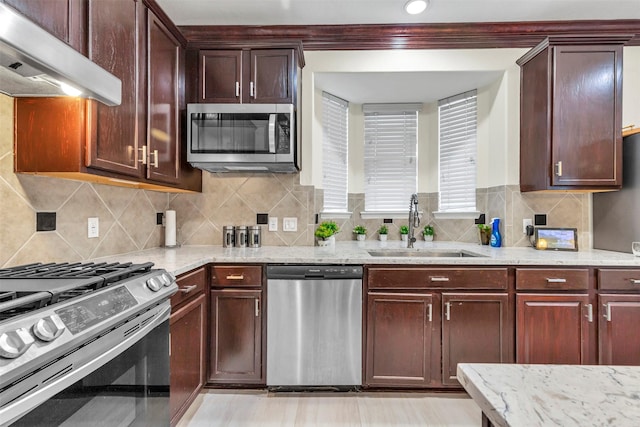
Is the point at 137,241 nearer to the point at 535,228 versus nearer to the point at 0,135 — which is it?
the point at 0,135

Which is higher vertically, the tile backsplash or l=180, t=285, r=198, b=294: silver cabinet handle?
the tile backsplash

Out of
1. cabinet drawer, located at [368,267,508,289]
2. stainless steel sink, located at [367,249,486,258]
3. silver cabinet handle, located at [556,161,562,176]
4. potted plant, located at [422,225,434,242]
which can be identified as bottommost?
cabinet drawer, located at [368,267,508,289]

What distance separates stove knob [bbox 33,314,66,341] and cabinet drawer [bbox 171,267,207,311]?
85 cm

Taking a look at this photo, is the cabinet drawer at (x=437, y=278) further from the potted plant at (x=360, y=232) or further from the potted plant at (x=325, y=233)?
the potted plant at (x=360, y=232)

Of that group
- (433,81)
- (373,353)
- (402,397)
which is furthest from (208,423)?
(433,81)

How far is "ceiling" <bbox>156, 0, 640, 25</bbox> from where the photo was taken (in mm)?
2371

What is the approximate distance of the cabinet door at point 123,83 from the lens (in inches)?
59.8

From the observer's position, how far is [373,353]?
2.19 m

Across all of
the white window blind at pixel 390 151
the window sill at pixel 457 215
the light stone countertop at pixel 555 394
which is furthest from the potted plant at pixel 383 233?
the light stone countertop at pixel 555 394

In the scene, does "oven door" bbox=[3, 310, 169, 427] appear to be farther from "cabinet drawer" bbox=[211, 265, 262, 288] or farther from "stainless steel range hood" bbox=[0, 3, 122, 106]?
"stainless steel range hood" bbox=[0, 3, 122, 106]

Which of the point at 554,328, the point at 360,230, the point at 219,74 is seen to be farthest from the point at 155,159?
the point at 554,328

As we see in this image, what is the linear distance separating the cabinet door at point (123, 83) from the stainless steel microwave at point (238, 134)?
19.5 inches

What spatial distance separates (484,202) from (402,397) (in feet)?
5.77

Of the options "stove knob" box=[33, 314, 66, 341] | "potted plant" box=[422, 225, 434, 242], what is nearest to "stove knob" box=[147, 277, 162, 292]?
"stove knob" box=[33, 314, 66, 341]
